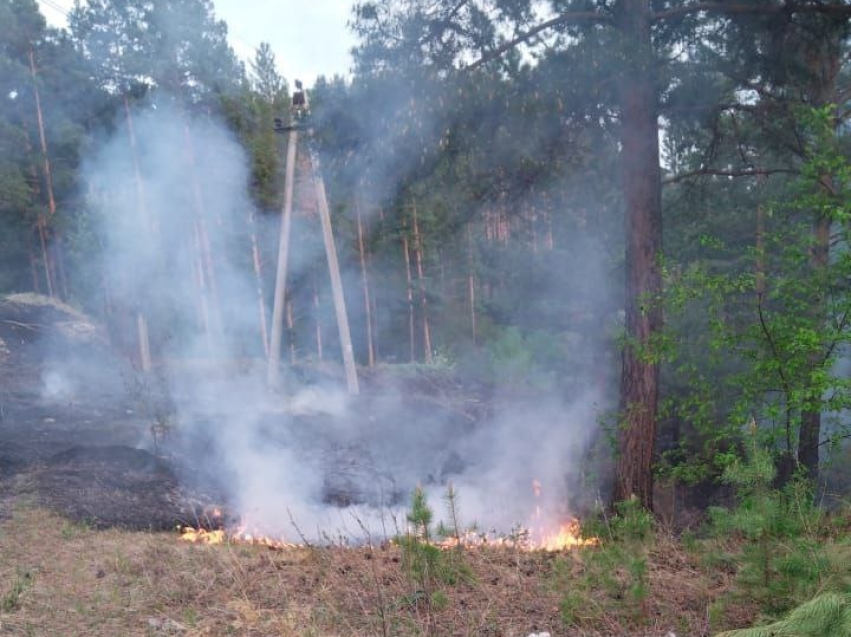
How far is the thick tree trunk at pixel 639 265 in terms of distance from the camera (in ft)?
22.6

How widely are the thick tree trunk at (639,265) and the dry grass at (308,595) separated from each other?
2167mm

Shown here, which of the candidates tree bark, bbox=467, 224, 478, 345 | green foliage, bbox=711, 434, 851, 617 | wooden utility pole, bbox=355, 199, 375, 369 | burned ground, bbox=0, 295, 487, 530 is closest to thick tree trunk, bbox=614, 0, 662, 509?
green foliage, bbox=711, 434, 851, 617

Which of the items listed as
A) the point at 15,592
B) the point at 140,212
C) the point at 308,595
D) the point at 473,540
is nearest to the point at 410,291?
the point at 140,212

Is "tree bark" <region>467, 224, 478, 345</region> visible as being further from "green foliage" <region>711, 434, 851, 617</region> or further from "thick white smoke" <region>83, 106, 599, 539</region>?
"green foliage" <region>711, 434, 851, 617</region>

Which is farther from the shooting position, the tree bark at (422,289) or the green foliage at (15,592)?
the tree bark at (422,289)

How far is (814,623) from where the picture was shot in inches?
91.5

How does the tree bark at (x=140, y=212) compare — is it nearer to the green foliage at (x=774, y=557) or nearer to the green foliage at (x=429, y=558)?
the green foliage at (x=429, y=558)

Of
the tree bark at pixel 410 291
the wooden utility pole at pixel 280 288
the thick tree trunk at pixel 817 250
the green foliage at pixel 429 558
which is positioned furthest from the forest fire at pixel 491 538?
the tree bark at pixel 410 291

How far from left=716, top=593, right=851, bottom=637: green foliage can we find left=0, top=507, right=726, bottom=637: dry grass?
4.17 ft

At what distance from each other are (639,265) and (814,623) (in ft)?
16.5

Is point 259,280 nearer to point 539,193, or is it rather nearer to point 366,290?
point 366,290

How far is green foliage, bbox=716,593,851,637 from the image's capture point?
7.56 ft

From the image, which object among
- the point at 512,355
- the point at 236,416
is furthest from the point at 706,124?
the point at 512,355

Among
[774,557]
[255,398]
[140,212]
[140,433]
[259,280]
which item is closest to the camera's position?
[774,557]
